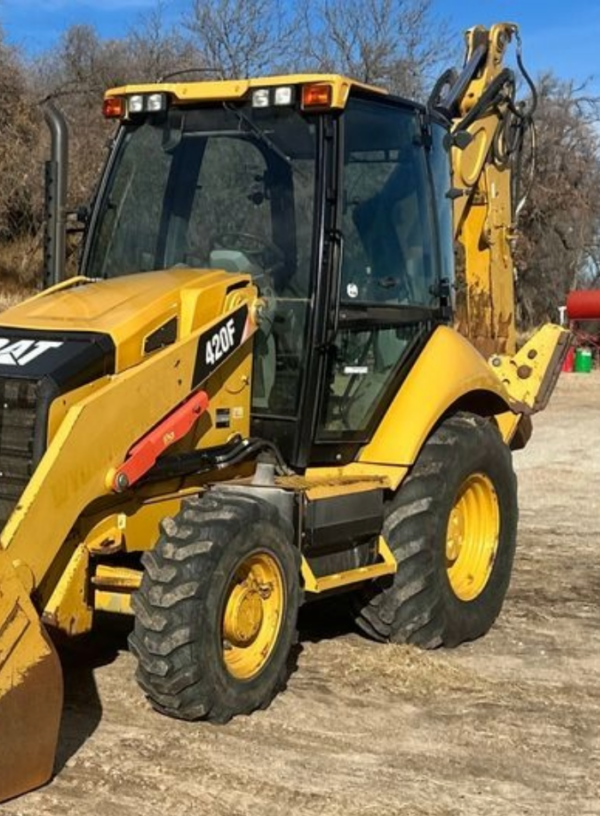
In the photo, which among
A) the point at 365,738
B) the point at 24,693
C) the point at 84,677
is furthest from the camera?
the point at 84,677

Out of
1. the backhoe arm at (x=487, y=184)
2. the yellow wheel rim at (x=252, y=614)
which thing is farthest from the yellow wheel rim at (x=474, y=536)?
the yellow wheel rim at (x=252, y=614)

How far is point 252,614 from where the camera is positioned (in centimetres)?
492

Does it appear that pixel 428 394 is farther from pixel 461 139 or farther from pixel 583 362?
pixel 583 362

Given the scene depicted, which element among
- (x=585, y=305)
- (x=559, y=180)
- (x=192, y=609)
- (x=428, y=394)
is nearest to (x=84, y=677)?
(x=192, y=609)

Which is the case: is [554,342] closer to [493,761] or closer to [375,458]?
[375,458]

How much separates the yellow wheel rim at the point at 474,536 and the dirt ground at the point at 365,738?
32 centimetres

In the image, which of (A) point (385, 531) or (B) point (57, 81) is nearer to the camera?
(A) point (385, 531)

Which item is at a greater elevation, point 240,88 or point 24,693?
point 240,88

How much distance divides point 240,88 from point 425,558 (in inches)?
93.7

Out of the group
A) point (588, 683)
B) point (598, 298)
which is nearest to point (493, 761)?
point (588, 683)

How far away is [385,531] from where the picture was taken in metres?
5.89

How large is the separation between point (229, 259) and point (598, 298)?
66.5ft

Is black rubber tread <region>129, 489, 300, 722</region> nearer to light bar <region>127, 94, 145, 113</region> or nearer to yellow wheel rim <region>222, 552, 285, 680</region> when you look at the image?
yellow wheel rim <region>222, 552, 285, 680</region>

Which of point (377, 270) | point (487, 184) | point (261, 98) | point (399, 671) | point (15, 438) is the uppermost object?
point (261, 98)
